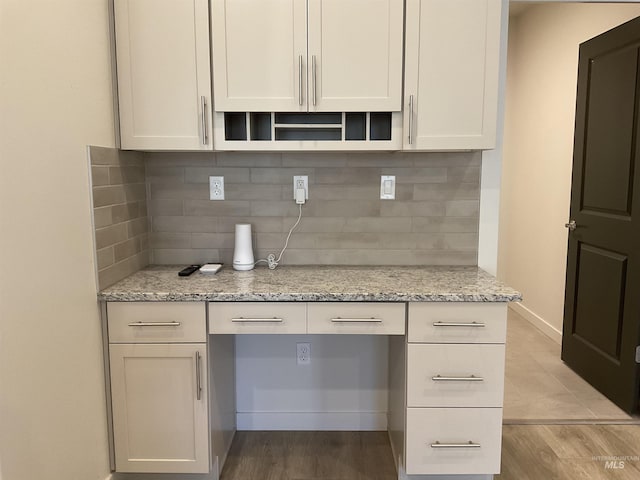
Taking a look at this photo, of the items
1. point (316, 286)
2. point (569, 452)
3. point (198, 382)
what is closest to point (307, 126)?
point (316, 286)

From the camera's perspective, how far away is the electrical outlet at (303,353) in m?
2.51

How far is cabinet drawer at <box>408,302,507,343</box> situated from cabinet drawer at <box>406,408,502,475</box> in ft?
0.94

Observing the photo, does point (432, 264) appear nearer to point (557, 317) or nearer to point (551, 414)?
point (551, 414)

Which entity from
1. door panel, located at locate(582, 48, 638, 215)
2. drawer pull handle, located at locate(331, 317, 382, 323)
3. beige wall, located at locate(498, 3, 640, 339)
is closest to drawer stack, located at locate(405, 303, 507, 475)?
drawer pull handle, located at locate(331, 317, 382, 323)

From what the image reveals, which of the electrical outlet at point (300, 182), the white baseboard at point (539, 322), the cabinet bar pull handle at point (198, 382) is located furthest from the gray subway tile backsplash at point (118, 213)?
the white baseboard at point (539, 322)

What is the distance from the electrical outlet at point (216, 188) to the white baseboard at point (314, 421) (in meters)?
1.10

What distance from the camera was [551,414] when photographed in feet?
8.92

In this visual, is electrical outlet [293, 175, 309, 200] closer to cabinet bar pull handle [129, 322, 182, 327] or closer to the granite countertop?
the granite countertop

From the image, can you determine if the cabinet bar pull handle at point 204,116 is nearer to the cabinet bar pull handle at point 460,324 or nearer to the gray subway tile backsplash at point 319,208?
the gray subway tile backsplash at point 319,208

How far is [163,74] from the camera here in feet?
6.72

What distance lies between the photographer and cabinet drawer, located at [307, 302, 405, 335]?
1.95 meters

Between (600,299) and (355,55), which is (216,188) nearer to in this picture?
(355,55)

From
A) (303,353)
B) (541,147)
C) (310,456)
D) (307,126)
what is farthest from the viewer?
(541,147)

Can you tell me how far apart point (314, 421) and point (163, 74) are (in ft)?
5.79
